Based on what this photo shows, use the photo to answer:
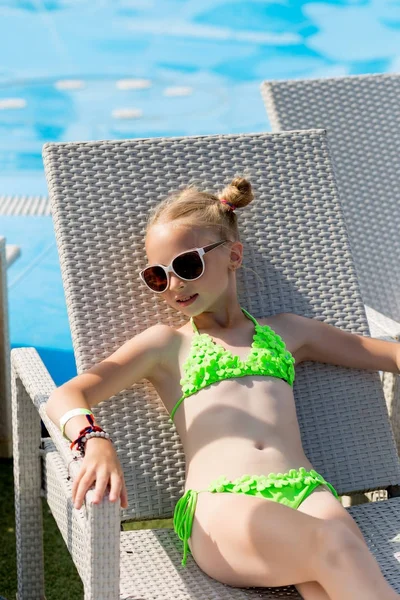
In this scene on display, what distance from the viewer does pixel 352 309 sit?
2.97 metres

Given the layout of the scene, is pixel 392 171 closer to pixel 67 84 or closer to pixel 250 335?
pixel 250 335

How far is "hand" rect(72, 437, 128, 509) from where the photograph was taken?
1.95m

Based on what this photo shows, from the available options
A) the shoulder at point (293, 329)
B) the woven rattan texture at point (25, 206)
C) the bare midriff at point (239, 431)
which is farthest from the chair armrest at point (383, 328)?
the woven rattan texture at point (25, 206)

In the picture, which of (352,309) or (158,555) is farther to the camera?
(352,309)

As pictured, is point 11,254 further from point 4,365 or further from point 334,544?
point 334,544

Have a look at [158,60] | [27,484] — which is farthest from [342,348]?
[158,60]

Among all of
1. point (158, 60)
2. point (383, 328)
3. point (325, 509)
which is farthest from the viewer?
point (158, 60)

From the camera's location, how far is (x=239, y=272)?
2898 mm

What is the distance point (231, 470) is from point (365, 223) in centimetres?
183

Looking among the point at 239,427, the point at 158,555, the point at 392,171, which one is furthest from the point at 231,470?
the point at 392,171

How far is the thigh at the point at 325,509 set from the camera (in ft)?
7.46

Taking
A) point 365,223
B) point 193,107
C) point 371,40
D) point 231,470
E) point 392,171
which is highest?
point 371,40

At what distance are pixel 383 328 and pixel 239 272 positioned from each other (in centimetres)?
62

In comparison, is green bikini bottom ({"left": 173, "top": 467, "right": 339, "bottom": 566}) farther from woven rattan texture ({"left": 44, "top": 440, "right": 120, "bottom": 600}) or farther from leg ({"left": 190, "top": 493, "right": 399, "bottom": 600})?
woven rattan texture ({"left": 44, "top": 440, "right": 120, "bottom": 600})
